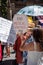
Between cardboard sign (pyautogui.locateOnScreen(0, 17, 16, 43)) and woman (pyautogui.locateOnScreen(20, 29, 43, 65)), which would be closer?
woman (pyautogui.locateOnScreen(20, 29, 43, 65))

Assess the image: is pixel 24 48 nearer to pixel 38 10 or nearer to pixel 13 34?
pixel 13 34

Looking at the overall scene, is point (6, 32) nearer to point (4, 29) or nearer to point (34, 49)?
point (4, 29)

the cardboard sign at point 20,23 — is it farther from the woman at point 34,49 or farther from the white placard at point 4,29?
the woman at point 34,49

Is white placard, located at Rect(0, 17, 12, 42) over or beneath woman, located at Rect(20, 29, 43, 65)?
over

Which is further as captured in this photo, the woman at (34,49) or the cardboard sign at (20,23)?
the cardboard sign at (20,23)

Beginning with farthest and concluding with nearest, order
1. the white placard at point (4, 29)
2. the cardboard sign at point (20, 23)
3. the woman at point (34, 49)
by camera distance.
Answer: the white placard at point (4, 29) → the cardboard sign at point (20, 23) → the woman at point (34, 49)

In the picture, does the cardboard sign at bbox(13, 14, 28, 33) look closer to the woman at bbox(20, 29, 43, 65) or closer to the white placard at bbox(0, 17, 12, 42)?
the white placard at bbox(0, 17, 12, 42)

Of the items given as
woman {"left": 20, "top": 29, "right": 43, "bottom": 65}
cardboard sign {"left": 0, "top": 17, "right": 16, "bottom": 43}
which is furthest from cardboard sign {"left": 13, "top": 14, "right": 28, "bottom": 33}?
woman {"left": 20, "top": 29, "right": 43, "bottom": 65}

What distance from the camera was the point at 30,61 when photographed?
4.25 metres

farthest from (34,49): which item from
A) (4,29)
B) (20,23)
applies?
(4,29)

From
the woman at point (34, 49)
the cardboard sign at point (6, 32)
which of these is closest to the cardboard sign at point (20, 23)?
the cardboard sign at point (6, 32)

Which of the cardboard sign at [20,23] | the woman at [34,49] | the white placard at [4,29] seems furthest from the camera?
the white placard at [4,29]

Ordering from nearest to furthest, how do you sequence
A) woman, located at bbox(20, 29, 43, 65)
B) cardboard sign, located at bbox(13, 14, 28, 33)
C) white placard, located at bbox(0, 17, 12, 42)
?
woman, located at bbox(20, 29, 43, 65), cardboard sign, located at bbox(13, 14, 28, 33), white placard, located at bbox(0, 17, 12, 42)

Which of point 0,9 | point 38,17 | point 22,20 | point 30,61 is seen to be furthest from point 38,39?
point 0,9
